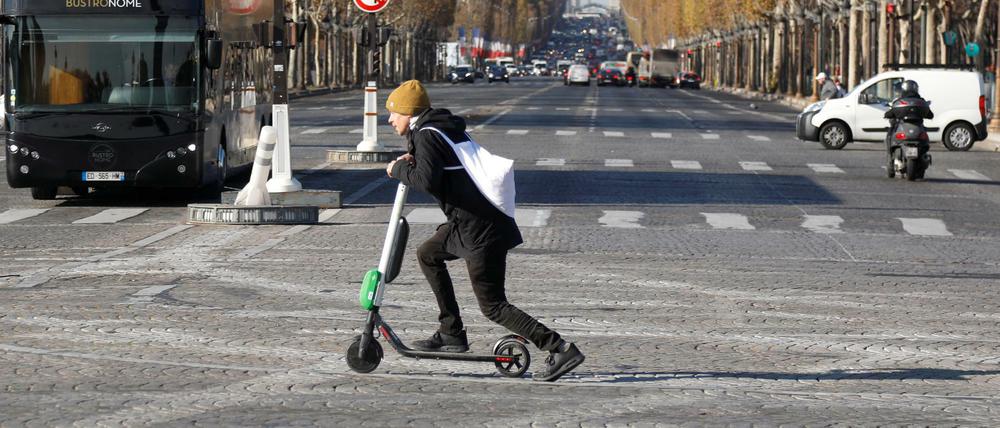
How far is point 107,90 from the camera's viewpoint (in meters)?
21.0

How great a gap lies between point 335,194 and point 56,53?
349 cm

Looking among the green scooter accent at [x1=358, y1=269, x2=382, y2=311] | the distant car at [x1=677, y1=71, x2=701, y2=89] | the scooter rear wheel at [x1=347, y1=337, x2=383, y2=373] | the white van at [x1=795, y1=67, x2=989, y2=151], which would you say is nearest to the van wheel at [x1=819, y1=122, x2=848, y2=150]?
the white van at [x1=795, y1=67, x2=989, y2=151]

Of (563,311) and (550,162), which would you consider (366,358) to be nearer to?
(563,311)

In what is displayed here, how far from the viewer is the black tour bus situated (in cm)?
2089

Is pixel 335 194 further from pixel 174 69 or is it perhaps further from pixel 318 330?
pixel 318 330

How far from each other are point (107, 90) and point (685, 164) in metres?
12.2

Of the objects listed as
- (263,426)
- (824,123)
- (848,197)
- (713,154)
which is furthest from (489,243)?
(824,123)

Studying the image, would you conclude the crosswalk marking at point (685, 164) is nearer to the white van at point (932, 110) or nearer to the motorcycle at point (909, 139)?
the motorcycle at point (909, 139)

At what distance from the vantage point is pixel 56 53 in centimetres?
2097

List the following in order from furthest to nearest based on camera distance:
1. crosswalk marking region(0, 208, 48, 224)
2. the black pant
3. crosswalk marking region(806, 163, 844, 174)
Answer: crosswalk marking region(806, 163, 844, 174), crosswalk marking region(0, 208, 48, 224), the black pant

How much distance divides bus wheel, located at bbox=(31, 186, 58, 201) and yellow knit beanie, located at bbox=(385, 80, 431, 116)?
14.1m

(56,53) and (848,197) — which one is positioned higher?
(56,53)

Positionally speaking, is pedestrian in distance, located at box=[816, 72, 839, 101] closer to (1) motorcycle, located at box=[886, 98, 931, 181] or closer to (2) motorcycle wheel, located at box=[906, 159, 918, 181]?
(1) motorcycle, located at box=[886, 98, 931, 181]

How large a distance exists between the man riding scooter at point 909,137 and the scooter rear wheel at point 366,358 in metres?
19.1
